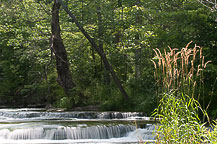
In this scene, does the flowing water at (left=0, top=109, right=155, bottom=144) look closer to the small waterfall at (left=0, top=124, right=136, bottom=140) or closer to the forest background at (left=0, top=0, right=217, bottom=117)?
the small waterfall at (left=0, top=124, right=136, bottom=140)

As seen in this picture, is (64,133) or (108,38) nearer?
(64,133)

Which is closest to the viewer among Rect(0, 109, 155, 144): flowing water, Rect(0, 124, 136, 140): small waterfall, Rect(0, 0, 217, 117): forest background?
Rect(0, 109, 155, 144): flowing water

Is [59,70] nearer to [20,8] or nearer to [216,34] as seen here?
[20,8]

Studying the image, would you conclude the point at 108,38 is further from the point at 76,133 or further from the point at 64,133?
the point at 64,133

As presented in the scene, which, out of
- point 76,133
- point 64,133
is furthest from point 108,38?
point 64,133

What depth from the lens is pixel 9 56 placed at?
83.3 ft

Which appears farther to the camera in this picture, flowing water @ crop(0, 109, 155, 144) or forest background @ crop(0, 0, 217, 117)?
forest background @ crop(0, 0, 217, 117)

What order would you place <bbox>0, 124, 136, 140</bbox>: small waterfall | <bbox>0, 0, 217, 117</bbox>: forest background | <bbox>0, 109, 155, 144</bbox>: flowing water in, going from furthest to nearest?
<bbox>0, 0, 217, 117</bbox>: forest background
<bbox>0, 124, 136, 140</bbox>: small waterfall
<bbox>0, 109, 155, 144</bbox>: flowing water

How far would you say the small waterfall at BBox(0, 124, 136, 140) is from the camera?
342 inches

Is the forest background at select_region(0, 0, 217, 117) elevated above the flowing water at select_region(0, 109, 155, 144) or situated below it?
above

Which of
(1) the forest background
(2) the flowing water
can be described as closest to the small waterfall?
(2) the flowing water

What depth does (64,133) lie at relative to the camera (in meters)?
8.84

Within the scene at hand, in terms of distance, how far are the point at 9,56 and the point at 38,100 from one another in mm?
4108

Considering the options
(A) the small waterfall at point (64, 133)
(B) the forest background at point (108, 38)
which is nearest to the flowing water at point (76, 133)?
(A) the small waterfall at point (64, 133)
